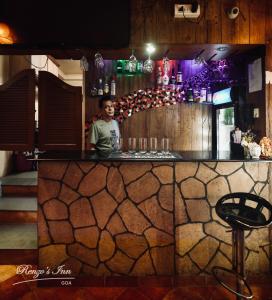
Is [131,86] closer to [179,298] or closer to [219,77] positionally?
[219,77]

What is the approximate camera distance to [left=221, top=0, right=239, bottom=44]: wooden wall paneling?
3754 mm

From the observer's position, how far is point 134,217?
10.7 feet

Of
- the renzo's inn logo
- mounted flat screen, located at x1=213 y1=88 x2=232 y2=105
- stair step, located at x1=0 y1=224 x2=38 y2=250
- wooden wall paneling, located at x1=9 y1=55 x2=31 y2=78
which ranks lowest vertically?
the renzo's inn logo

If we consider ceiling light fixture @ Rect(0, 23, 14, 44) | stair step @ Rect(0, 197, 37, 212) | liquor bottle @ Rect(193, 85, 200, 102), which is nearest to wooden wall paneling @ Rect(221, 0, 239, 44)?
liquor bottle @ Rect(193, 85, 200, 102)

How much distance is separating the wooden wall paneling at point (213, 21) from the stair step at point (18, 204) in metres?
3.60

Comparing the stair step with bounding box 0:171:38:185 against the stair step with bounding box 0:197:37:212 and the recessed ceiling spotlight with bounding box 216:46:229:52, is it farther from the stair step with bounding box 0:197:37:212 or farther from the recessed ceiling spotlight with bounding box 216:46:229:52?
the recessed ceiling spotlight with bounding box 216:46:229:52

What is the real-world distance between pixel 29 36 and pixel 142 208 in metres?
2.55

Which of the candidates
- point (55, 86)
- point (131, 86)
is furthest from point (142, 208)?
point (131, 86)

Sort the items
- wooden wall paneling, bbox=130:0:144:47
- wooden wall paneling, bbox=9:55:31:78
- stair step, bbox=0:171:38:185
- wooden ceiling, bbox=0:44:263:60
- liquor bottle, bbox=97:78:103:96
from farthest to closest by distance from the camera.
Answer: wooden wall paneling, bbox=9:55:31:78 → liquor bottle, bbox=97:78:103:96 → stair step, bbox=0:171:38:185 → wooden ceiling, bbox=0:44:263:60 → wooden wall paneling, bbox=130:0:144:47

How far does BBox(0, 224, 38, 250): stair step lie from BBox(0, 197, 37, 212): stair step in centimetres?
26

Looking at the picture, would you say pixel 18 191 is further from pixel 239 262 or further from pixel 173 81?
pixel 239 262

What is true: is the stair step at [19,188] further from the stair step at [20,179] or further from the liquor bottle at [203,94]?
the liquor bottle at [203,94]

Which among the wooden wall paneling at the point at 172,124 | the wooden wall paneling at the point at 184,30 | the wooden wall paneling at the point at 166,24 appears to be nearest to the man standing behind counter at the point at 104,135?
the wooden wall paneling at the point at 166,24

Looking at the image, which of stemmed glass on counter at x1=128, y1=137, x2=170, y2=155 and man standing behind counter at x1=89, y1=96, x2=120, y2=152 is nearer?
stemmed glass on counter at x1=128, y1=137, x2=170, y2=155
